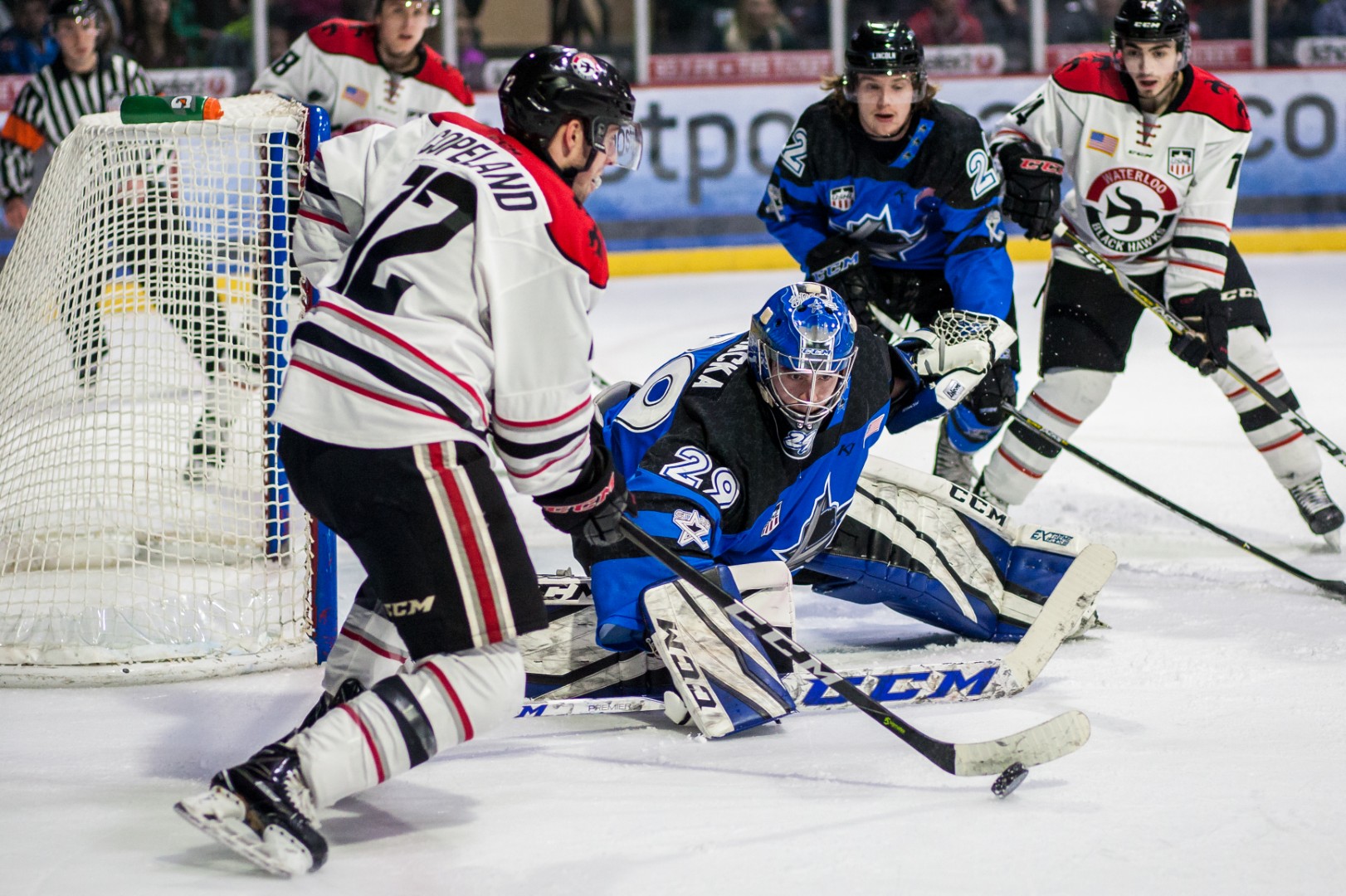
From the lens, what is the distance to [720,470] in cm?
250

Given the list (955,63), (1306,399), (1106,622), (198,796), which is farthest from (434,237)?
(955,63)

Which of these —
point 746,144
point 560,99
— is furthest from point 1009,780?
point 746,144

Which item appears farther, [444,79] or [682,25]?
[682,25]

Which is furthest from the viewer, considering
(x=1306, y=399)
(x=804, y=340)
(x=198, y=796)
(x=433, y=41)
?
(x=433, y=41)

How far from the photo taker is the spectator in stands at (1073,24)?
8.08m

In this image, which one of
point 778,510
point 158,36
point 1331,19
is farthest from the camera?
point 1331,19

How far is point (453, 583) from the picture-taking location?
1.89m

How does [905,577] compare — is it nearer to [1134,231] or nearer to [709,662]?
[709,662]

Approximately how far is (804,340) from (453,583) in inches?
32.1

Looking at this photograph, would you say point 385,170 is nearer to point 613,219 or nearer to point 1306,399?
point 1306,399

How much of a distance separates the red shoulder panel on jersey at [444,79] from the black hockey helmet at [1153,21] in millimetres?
2006

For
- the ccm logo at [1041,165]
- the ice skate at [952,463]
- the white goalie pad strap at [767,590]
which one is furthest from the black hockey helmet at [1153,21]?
the white goalie pad strap at [767,590]

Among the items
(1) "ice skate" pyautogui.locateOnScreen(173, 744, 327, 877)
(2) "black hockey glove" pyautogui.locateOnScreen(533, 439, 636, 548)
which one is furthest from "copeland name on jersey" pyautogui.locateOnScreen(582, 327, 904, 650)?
(1) "ice skate" pyautogui.locateOnScreen(173, 744, 327, 877)

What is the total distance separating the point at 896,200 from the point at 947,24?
4845mm
